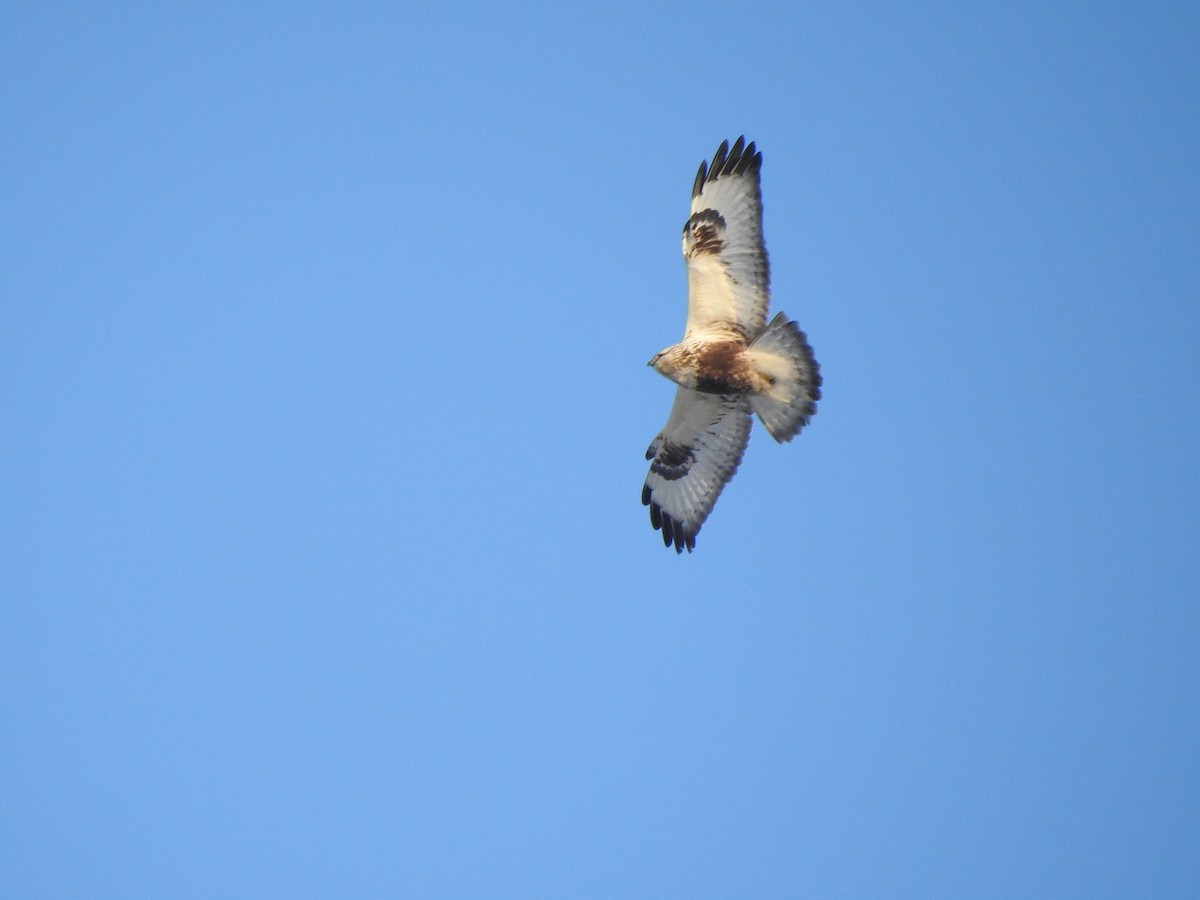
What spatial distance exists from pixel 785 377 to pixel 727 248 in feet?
3.32

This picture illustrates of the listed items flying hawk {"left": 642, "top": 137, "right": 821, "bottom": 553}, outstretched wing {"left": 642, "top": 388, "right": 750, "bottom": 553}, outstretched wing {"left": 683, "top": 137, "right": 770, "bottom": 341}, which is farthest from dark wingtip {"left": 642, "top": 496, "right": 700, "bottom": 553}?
outstretched wing {"left": 683, "top": 137, "right": 770, "bottom": 341}

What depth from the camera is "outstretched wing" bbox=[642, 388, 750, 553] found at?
9.91 metres

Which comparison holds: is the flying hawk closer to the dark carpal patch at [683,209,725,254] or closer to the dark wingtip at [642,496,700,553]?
the dark carpal patch at [683,209,725,254]

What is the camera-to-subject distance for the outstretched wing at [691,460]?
9906mm

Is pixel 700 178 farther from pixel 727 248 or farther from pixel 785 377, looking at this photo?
pixel 785 377

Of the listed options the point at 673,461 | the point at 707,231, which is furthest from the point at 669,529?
the point at 707,231

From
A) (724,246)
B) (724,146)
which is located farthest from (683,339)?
(724,146)

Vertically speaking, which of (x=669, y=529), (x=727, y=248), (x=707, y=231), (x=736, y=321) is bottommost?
(x=669, y=529)

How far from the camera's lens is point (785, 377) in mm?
8984

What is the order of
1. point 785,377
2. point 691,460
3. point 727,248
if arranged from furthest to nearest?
point 691,460 < point 727,248 < point 785,377

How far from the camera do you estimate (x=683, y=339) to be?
9.40 metres

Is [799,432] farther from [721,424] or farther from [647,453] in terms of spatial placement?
[647,453]

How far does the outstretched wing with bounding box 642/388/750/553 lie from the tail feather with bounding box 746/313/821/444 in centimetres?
62

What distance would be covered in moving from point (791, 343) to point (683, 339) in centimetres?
88
